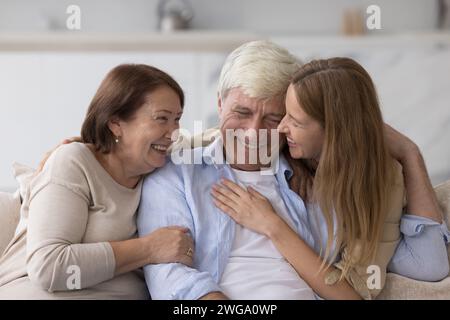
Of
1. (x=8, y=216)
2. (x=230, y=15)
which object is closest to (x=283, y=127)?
(x=8, y=216)

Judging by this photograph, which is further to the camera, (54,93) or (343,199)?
(54,93)

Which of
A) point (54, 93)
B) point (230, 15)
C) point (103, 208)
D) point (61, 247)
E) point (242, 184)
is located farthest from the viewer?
point (230, 15)

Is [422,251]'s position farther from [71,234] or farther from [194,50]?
[194,50]

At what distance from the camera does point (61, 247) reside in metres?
1.36

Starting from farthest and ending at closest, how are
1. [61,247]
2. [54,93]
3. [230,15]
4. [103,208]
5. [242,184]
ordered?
[230,15] → [54,93] → [242,184] → [103,208] → [61,247]

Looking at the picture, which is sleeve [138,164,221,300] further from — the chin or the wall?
the wall

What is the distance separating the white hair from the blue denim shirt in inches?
7.3

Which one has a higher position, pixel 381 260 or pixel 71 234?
pixel 71 234

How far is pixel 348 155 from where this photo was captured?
1.48 m

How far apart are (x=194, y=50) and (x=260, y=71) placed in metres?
2.87

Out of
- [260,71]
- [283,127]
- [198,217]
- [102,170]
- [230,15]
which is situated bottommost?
[198,217]

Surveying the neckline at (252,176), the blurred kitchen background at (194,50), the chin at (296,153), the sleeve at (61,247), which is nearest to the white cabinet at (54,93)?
the blurred kitchen background at (194,50)

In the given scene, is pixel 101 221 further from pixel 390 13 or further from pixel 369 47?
pixel 390 13

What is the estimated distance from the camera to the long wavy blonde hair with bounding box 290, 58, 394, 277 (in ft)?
4.79
